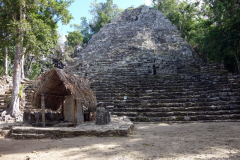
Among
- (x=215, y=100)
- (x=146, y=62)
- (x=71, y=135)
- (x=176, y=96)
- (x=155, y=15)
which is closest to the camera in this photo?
(x=71, y=135)

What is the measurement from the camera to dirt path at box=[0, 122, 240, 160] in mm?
2922

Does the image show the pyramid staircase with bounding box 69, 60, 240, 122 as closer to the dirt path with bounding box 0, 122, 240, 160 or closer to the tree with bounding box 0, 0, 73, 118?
the dirt path with bounding box 0, 122, 240, 160

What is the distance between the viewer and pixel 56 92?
6.23 metres

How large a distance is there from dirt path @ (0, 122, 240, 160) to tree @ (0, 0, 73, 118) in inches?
Answer: 168

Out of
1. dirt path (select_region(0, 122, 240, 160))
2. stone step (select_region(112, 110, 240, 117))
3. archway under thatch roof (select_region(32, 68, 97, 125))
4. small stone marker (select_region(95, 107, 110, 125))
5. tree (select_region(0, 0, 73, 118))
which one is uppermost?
tree (select_region(0, 0, 73, 118))

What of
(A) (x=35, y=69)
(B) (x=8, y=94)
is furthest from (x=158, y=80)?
(A) (x=35, y=69)

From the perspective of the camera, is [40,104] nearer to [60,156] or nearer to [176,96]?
[60,156]

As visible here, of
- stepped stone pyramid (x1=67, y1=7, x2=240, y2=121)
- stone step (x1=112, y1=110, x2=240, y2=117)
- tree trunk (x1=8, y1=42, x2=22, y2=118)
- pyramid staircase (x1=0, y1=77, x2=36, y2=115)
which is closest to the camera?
stone step (x1=112, y1=110, x2=240, y2=117)

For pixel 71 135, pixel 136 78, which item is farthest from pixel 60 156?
pixel 136 78

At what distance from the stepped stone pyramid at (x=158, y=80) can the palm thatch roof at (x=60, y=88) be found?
2.04m

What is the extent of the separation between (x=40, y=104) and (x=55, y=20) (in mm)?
5419

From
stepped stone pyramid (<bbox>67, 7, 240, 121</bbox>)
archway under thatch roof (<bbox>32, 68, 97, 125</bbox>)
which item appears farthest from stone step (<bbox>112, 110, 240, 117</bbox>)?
archway under thatch roof (<bbox>32, 68, 97, 125</bbox>)

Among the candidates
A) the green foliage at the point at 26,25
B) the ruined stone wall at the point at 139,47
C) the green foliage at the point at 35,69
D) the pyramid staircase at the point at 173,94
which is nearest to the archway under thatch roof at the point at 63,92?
the pyramid staircase at the point at 173,94

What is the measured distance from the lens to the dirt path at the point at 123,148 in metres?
2.92
